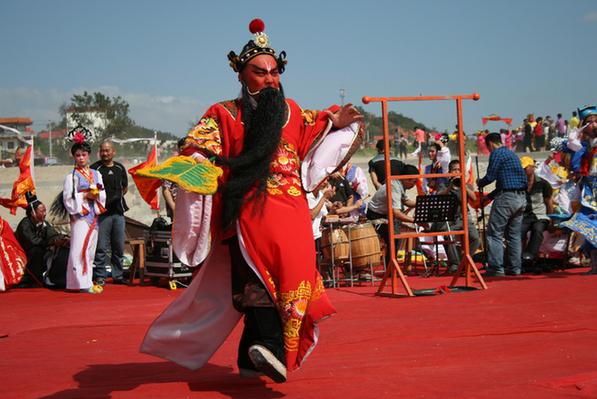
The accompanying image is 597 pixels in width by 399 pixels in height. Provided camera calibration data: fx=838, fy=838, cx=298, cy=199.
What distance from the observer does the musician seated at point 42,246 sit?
1227 centimetres

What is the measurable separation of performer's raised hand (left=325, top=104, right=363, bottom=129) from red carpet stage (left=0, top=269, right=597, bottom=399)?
1.49m

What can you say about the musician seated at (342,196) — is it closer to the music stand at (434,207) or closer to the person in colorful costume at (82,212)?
the music stand at (434,207)

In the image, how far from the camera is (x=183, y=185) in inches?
167

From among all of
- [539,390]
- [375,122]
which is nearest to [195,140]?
[539,390]

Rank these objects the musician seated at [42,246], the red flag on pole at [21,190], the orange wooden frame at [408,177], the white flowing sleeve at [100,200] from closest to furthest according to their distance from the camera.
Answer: the orange wooden frame at [408,177], the white flowing sleeve at [100,200], the musician seated at [42,246], the red flag on pole at [21,190]

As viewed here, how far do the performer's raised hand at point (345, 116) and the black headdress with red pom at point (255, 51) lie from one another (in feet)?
1.41

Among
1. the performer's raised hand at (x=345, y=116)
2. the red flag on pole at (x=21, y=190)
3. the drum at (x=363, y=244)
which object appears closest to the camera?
the performer's raised hand at (x=345, y=116)

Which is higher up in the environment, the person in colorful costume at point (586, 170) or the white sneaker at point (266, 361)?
the person in colorful costume at point (586, 170)

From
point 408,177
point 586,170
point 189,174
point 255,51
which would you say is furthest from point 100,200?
point 189,174

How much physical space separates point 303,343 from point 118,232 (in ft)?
26.3

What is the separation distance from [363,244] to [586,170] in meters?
2.99

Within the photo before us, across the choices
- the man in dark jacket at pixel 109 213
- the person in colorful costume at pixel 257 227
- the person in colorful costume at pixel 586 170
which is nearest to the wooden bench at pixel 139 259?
the man in dark jacket at pixel 109 213

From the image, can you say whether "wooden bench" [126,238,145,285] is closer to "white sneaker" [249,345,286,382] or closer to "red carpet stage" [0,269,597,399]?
"red carpet stage" [0,269,597,399]

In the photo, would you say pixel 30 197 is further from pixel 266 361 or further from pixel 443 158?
pixel 266 361
